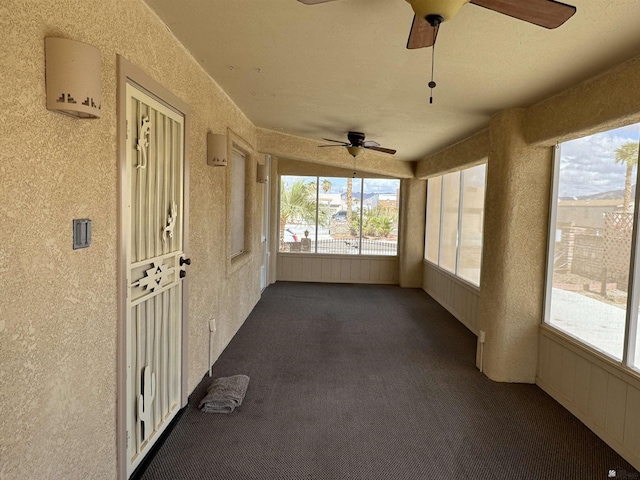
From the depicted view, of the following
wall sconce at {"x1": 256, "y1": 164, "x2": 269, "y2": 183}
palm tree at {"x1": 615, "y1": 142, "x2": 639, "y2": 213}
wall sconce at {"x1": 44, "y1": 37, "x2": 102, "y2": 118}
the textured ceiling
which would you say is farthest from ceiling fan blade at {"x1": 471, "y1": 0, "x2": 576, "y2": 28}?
wall sconce at {"x1": 256, "y1": 164, "x2": 269, "y2": 183}

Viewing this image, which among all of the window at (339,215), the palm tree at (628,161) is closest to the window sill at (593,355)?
the palm tree at (628,161)

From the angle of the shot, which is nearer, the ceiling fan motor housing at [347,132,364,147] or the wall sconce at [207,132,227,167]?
the wall sconce at [207,132,227,167]

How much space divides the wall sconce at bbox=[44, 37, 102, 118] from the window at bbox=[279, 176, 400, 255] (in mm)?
6626

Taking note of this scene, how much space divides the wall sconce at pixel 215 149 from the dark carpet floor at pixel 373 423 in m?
1.85

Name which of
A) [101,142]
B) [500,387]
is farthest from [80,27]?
[500,387]

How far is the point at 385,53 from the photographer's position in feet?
7.97

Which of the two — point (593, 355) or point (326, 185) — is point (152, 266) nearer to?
point (593, 355)

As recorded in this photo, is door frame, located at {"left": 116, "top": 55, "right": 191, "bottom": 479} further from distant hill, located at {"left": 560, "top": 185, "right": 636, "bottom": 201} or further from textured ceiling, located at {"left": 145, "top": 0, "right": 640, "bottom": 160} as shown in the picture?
distant hill, located at {"left": 560, "top": 185, "right": 636, "bottom": 201}

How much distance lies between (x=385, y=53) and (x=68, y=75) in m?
1.74

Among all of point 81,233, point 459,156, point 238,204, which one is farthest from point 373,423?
point 459,156

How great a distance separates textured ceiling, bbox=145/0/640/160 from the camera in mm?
1941

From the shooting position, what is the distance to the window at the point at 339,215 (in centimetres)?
808

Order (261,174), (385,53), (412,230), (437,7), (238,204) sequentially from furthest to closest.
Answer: (412,230) < (261,174) < (238,204) < (385,53) < (437,7)

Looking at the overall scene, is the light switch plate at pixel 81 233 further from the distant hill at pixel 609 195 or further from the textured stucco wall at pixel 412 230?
the textured stucco wall at pixel 412 230
